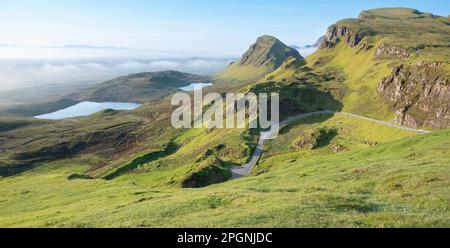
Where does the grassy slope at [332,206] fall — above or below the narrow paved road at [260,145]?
above

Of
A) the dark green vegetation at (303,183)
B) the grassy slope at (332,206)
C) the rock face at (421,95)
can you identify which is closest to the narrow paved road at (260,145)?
the dark green vegetation at (303,183)

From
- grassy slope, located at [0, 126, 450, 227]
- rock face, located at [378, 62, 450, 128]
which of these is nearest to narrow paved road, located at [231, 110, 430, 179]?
rock face, located at [378, 62, 450, 128]

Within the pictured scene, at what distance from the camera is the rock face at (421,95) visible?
467 ft

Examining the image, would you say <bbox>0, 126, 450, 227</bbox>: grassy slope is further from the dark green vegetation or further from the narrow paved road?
the narrow paved road

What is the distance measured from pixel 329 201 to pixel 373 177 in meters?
23.5

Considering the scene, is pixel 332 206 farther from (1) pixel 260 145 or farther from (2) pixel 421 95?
(2) pixel 421 95

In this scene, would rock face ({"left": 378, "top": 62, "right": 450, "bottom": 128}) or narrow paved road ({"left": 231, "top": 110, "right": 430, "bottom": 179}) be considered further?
rock face ({"left": 378, "top": 62, "right": 450, "bottom": 128})

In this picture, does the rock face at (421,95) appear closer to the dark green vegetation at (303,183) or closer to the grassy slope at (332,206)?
the dark green vegetation at (303,183)

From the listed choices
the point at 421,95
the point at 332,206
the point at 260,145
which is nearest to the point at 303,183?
the point at 332,206

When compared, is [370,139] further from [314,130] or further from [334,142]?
[314,130]

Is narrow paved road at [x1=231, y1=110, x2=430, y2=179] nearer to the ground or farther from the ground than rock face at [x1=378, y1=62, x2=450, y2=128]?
nearer to the ground

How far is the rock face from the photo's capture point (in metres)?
142

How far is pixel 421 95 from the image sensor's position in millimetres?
157625
